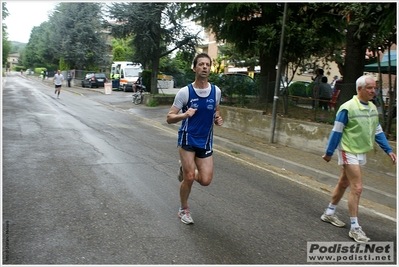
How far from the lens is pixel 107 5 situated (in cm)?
2398

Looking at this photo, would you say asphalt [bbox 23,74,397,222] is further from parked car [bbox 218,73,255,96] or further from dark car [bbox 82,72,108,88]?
dark car [bbox 82,72,108,88]

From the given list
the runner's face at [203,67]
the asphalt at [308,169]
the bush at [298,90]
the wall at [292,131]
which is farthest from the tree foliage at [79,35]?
the runner's face at [203,67]

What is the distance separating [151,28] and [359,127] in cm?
2028

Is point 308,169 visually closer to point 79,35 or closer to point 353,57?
point 353,57

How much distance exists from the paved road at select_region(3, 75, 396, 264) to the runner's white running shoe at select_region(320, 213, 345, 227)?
0.07 m

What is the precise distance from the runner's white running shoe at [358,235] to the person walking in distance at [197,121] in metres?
1.82

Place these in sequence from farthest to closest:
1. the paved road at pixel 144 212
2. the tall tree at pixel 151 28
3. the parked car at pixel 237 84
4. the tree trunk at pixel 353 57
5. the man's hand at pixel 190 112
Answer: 1. the tall tree at pixel 151 28
2. the parked car at pixel 237 84
3. the tree trunk at pixel 353 57
4. the man's hand at pixel 190 112
5. the paved road at pixel 144 212

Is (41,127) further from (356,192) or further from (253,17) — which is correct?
(356,192)

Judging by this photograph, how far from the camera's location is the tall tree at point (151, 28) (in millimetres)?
23048

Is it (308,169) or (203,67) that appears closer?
(203,67)

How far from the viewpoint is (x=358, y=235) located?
461 centimetres

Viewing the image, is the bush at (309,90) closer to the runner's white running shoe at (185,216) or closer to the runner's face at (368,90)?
the runner's face at (368,90)

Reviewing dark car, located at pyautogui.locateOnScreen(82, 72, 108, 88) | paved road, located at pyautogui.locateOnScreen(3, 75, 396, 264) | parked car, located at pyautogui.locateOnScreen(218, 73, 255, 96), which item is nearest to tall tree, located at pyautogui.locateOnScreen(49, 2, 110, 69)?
dark car, located at pyautogui.locateOnScreen(82, 72, 108, 88)

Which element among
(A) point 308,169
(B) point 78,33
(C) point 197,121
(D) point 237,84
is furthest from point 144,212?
(B) point 78,33
